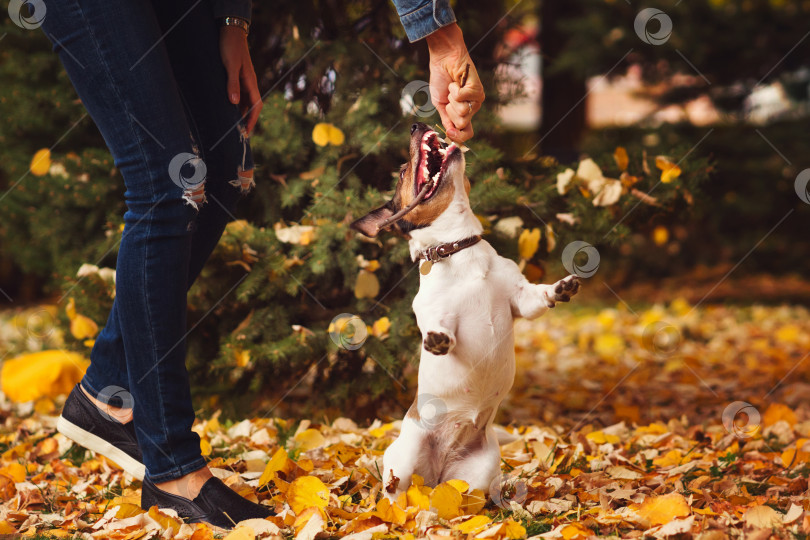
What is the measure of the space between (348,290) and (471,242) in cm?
124

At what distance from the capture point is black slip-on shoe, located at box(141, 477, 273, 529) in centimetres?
208

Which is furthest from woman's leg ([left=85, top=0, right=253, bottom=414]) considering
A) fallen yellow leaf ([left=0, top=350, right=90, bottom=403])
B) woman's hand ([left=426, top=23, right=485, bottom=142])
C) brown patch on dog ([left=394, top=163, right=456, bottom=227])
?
fallen yellow leaf ([left=0, top=350, right=90, bottom=403])

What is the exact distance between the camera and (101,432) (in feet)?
7.88

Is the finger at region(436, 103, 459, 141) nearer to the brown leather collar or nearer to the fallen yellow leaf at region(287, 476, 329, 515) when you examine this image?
the brown leather collar

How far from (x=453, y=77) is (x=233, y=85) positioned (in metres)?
0.71

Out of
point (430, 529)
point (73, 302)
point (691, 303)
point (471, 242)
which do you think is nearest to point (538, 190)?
point (471, 242)

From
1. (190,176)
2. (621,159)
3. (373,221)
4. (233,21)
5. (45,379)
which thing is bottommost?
(45,379)

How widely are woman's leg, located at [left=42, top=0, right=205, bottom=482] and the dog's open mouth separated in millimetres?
630

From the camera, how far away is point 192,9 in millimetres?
2248

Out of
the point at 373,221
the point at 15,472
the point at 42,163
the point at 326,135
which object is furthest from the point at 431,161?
the point at 42,163

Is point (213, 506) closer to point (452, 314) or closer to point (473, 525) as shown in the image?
point (473, 525)

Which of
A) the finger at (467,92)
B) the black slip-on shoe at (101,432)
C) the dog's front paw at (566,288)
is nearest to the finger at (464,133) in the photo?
the finger at (467,92)

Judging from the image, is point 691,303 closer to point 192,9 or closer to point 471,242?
point 471,242

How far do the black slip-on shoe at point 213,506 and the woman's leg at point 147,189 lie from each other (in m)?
0.07
